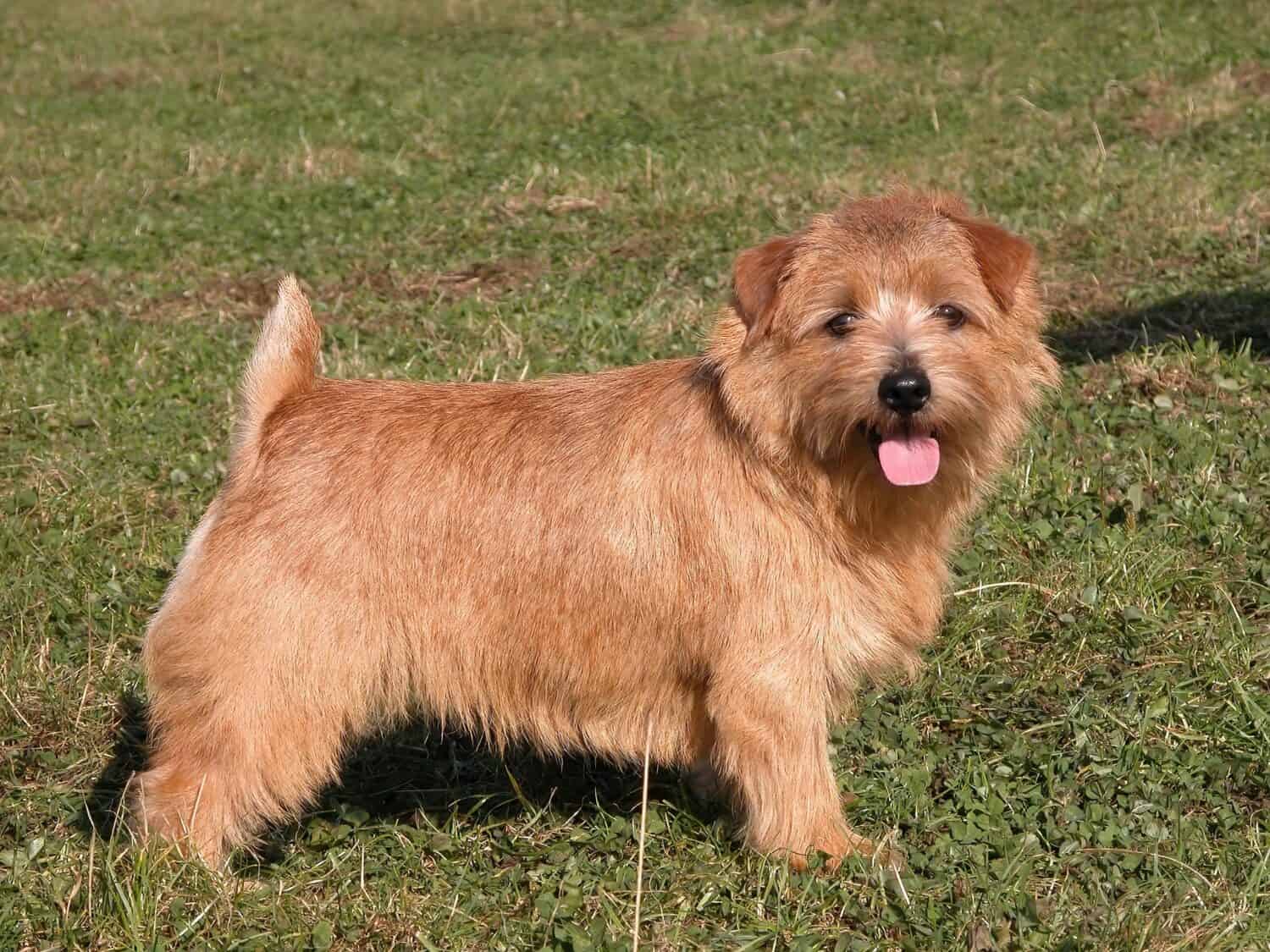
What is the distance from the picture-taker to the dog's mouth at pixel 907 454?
337 centimetres

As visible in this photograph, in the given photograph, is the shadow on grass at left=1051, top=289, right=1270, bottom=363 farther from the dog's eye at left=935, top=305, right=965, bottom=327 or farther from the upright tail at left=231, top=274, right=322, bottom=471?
the upright tail at left=231, top=274, right=322, bottom=471

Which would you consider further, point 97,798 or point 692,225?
point 692,225

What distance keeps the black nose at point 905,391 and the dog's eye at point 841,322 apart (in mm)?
256

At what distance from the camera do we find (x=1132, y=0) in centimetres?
1431

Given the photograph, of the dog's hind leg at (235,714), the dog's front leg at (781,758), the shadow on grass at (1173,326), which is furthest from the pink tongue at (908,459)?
the shadow on grass at (1173,326)

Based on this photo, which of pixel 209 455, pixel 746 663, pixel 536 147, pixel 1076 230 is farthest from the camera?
pixel 536 147

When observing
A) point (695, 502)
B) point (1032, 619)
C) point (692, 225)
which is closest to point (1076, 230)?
point (692, 225)

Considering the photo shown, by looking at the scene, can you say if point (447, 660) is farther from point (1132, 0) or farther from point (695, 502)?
point (1132, 0)

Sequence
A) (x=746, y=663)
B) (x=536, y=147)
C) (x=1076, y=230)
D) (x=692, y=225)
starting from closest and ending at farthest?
(x=746, y=663)
(x=1076, y=230)
(x=692, y=225)
(x=536, y=147)

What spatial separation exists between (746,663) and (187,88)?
12091mm

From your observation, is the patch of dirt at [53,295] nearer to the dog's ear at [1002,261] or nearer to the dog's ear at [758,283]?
the dog's ear at [758,283]

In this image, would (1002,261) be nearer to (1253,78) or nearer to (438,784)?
(438,784)

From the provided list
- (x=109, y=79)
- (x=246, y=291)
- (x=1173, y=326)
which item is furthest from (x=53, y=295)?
(x=109, y=79)

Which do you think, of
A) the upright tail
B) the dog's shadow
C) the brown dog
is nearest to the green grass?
the dog's shadow
